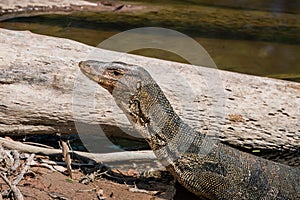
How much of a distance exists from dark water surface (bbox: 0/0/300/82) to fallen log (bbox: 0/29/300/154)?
3.20 meters

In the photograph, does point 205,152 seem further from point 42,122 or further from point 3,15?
point 3,15

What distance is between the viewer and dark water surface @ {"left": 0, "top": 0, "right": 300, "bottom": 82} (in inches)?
383

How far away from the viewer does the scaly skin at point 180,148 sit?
5031 mm

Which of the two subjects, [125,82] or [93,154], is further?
[93,154]

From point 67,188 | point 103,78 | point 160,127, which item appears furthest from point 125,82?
point 67,188

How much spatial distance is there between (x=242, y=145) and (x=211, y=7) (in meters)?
7.91

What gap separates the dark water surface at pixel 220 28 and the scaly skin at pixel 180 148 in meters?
4.01

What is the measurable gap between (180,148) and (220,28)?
690 centimetres

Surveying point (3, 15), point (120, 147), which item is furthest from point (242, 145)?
point (3, 15)

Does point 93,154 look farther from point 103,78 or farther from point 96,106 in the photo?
point 103,78

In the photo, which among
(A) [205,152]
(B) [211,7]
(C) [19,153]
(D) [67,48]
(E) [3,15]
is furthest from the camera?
(B) [211,7]

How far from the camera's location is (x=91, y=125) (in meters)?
5.71

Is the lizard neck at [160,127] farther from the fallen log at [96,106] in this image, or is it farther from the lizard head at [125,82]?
the fallen log at [96,106]

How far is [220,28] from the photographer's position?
11.6 meters
